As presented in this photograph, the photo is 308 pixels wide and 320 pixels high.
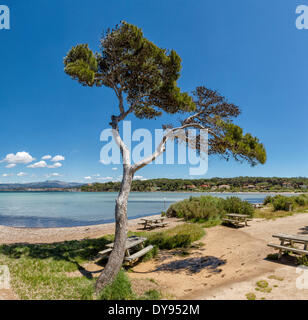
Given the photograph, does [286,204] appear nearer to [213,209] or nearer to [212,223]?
[213,209]

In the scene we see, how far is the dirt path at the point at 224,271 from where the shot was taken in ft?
13.0

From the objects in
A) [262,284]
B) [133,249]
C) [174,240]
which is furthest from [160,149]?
[174,240]

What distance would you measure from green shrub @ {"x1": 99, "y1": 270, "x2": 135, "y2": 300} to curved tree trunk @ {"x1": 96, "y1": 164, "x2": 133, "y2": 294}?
7.6 inches

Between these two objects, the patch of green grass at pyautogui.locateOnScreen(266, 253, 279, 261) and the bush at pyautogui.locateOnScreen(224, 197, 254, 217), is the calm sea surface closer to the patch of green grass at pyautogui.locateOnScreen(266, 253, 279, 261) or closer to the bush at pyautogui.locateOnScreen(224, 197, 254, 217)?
the bush at pyautogui.locateOnScreen(224, 197, 254, 217)

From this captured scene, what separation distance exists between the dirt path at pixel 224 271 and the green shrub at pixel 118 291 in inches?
34.0

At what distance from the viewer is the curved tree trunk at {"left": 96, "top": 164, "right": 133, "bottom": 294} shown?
188 inches

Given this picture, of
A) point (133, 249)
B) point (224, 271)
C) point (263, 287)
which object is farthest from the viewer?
point (133, 249)

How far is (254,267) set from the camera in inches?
208

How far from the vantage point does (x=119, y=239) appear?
530 centimetres

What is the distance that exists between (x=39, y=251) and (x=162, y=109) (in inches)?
255

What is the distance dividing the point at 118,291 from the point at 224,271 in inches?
118
